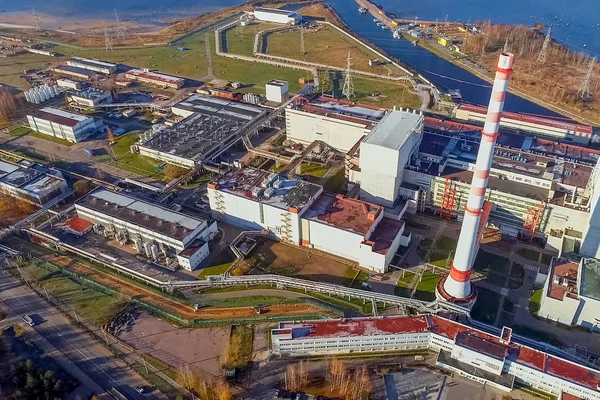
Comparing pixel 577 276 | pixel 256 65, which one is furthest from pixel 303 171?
pixel 256 65

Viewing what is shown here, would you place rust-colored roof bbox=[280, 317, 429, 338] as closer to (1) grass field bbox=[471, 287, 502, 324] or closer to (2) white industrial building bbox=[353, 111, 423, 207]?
(1) grass field bbox=[471, 287, 502, 324]

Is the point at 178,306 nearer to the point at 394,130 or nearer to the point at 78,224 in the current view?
the point at 78,224

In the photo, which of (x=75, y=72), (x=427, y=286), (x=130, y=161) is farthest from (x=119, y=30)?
(x=427, y=286)

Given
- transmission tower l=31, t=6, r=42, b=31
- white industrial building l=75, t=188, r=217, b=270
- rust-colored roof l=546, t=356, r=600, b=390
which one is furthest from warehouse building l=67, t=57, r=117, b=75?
rust-colored roof l=546, t=356, r=600, b=390

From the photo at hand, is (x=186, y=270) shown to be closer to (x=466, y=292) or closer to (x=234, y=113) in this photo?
(x=466, y=292)

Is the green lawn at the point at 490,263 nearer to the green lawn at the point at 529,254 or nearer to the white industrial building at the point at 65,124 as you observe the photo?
the green lawn at the point at 529,254

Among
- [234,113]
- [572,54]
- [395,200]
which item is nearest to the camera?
[395,200]
